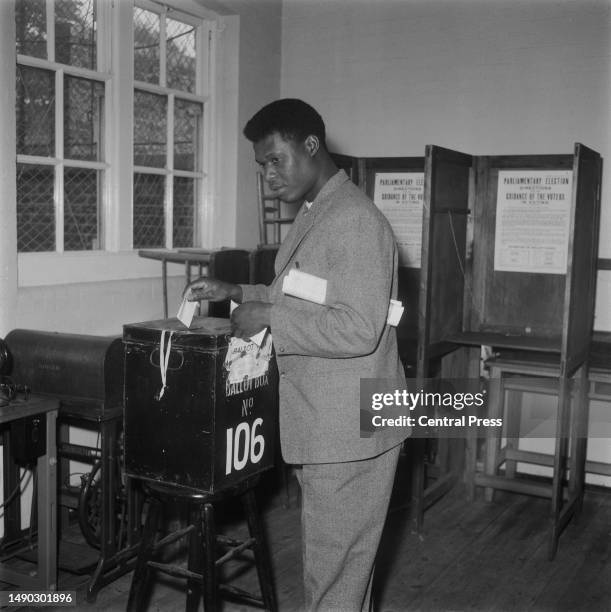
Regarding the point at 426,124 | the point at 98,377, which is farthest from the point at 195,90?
the point at 98,377

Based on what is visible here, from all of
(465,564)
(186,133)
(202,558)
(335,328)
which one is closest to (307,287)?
(335,328)

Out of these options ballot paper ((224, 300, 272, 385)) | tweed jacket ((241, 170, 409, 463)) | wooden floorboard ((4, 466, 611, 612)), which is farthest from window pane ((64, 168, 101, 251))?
tweed jacket ((241, 170, 409, 463))

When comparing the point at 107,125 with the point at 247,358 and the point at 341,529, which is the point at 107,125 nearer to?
the point at 247,358

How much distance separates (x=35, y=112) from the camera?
140 inches

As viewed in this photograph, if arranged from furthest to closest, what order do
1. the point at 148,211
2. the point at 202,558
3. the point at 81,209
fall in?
1. the point at 148,211
2. the point at 81,209
3. the point at 202,558

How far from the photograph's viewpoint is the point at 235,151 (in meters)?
4.70

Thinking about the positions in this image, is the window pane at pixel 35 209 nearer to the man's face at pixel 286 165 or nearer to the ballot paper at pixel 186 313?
the ballot paper at pixel 186 313

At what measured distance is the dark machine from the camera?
3043 millimetres

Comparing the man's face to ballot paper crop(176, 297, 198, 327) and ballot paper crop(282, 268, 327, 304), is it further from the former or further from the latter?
ballot paper crop(176, 297, 198, 327)

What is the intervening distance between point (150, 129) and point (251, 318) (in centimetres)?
252

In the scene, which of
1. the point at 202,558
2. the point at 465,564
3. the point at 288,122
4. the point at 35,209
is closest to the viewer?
the point at 288,122

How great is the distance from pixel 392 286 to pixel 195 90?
9.40 ft

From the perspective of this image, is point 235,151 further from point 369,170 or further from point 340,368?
point 340,368

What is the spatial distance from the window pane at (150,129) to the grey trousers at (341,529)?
2.58 m
